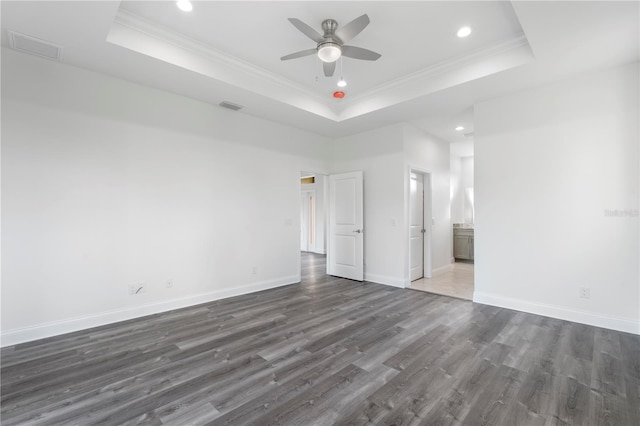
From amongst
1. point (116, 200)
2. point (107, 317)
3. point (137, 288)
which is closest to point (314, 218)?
point (137, 288)

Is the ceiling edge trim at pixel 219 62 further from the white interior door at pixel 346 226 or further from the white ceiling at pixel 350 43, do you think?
the white interior door at pixel 346 226

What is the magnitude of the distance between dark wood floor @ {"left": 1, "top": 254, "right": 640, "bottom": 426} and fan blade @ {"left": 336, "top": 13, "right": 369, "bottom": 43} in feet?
10.0

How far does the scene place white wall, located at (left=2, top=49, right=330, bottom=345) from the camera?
9.92 ft

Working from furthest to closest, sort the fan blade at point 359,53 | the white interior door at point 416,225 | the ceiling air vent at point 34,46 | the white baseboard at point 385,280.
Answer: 1. the white interior door at point 416,225
2. the white baseboard at point 385,280
3. the fan blade at point 359,53
4. the ceiling air vent at point 34,46

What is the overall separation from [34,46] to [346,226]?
5092 millimetres

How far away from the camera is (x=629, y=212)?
3.25 m

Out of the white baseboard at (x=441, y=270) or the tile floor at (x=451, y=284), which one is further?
the white baseboard at (x=441, y=270)

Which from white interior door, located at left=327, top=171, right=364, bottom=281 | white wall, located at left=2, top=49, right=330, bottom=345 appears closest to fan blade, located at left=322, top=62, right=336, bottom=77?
white wall, located at left=2, top=49, right=330, bottom=345

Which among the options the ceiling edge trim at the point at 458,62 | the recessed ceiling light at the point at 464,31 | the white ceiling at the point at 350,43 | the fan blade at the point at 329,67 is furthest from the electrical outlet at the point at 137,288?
the recessed ceiling light at the point at 464,31

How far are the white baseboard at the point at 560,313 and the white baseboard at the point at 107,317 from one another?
3.71m

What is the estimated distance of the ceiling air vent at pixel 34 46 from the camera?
9.13 ft

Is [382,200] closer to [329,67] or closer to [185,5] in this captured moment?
[329,67]

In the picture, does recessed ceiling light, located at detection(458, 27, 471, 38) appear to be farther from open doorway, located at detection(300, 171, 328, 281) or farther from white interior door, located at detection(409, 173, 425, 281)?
open doorway, located at detection(300, 171, 328, 281)

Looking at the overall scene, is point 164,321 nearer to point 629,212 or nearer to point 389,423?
A: point 389,423
